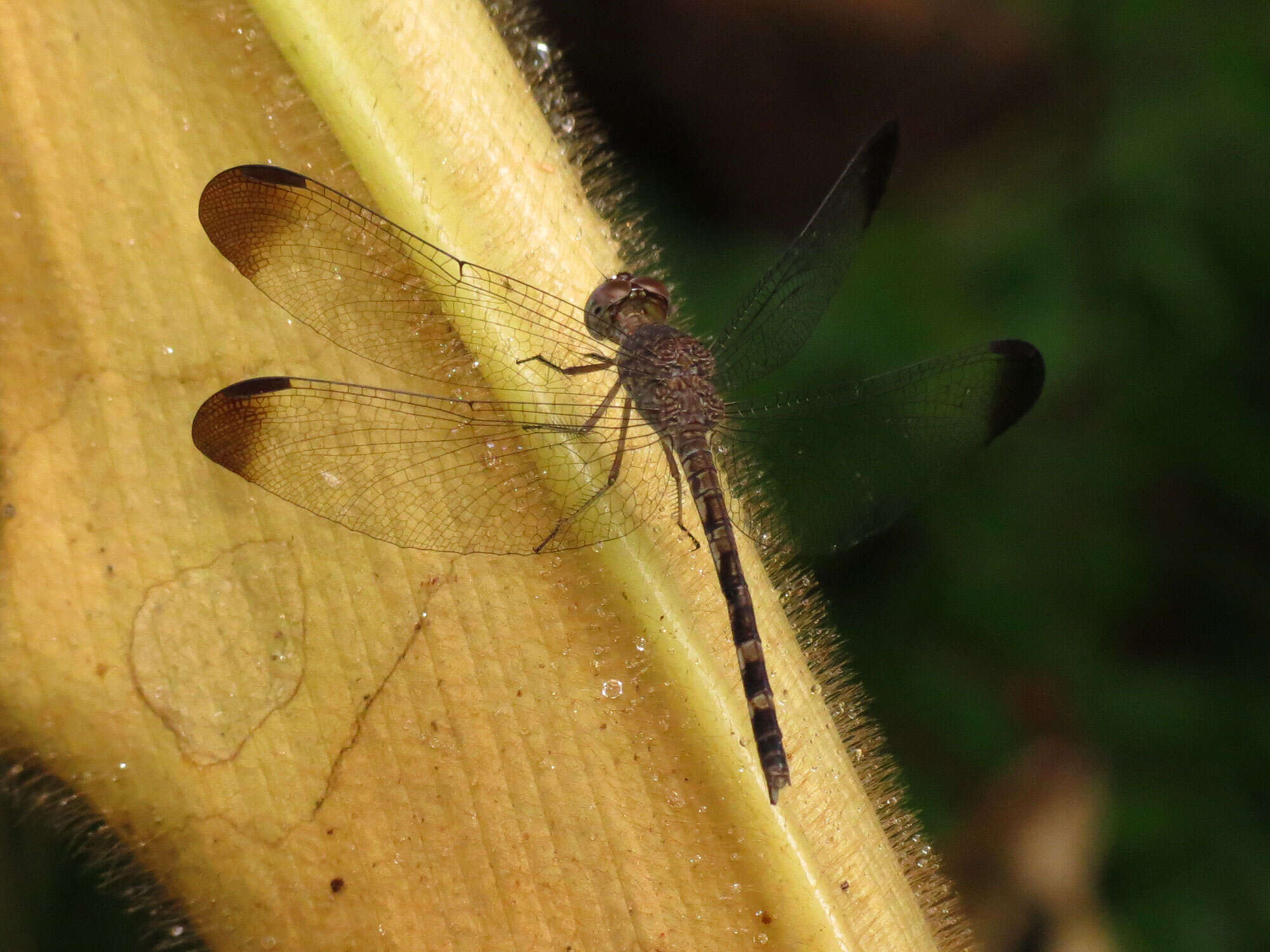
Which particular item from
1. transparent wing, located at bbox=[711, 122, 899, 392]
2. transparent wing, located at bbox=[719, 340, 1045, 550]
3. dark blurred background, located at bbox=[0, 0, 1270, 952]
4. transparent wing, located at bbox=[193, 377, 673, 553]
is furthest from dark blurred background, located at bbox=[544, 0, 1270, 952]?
transparent wing, located at bbox=[193, 377, 673, 553]

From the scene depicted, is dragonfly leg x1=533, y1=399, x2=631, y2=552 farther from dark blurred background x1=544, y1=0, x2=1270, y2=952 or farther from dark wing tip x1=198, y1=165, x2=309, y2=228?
dark blurred background x1=544, y1=0, x2=1270, y2=952

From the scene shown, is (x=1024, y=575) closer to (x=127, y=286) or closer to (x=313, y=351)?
(x=313, y=351)

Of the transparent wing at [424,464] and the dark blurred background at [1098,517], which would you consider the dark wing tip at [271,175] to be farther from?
the dark blurred background at [1098,517]

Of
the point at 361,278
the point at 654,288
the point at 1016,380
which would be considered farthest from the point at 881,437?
→ the point at 361,278

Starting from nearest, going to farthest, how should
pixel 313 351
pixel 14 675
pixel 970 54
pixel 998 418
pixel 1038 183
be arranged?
pixel 14 675 < pixel 313 351 < pixel 998 418 < pixel 1038 183 < pixel 970 54

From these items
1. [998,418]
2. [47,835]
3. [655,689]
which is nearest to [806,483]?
[998,418]

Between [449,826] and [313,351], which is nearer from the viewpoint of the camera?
[449,826]
